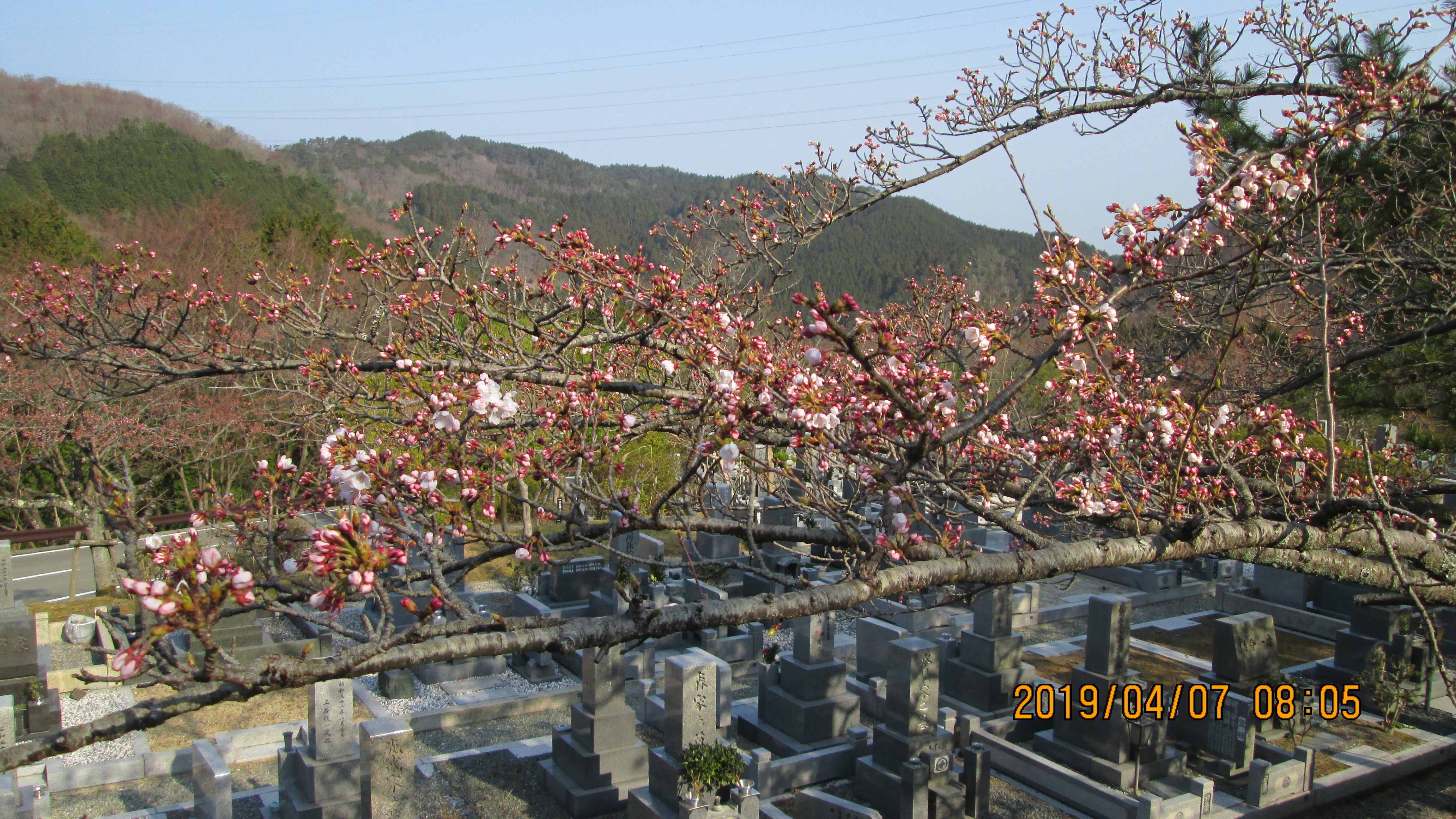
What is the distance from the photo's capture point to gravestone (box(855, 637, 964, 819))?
24.7ft

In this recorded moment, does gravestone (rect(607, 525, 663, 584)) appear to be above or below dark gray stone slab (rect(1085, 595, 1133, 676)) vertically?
below

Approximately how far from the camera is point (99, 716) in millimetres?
9305

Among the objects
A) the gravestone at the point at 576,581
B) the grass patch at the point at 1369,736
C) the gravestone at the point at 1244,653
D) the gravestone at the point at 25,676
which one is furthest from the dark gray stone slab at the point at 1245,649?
the gravestone at the point at 25,676

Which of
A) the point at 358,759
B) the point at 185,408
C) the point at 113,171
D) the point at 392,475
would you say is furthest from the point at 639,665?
the point at 113,171

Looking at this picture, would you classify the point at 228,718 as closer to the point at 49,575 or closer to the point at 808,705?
the point at 808,705

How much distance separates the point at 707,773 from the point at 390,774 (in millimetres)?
2585

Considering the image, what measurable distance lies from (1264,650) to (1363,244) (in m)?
5.60

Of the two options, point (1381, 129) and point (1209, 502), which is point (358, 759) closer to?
point (1209, 502)

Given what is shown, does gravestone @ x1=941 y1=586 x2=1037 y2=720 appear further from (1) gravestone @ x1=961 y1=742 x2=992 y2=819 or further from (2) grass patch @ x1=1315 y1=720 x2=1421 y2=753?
(2) grass patch @ x1=1315 y1=720 x2=1421 y2=753

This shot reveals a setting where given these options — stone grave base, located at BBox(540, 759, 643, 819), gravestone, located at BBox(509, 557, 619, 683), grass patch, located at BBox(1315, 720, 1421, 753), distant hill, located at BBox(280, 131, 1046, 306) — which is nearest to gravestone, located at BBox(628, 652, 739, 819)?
stone grave base, located at BBox(540, 759, 643, 819)

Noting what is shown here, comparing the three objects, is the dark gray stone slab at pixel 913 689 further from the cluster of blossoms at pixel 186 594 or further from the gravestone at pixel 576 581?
the cluster of blossoms at pixel 186 594

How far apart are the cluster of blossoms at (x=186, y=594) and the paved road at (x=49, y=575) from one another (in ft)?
50.7

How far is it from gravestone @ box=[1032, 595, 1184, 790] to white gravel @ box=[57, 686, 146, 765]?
29.9 feet
